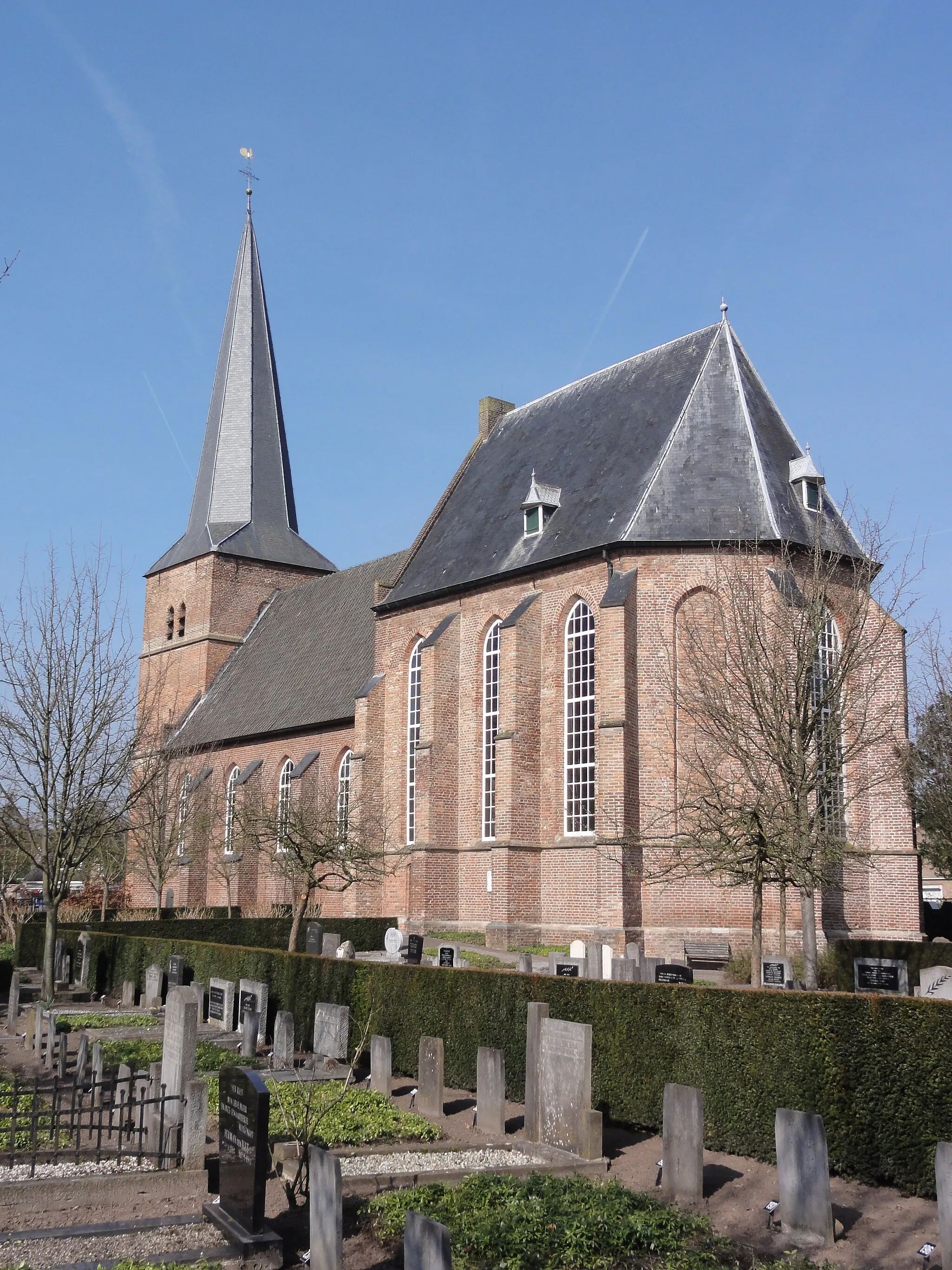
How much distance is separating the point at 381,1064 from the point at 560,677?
15.9 metres

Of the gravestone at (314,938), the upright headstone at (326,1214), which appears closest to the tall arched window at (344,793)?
the gravestone at (314,938)

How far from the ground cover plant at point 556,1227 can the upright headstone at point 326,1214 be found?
27.6 inches

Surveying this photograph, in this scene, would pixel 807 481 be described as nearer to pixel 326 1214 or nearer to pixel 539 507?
pixel 539 507

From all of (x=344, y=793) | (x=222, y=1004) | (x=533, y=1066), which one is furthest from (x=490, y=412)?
(x=533, y=1066)

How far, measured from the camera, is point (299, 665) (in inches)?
1607

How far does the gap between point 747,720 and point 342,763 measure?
1742 cm

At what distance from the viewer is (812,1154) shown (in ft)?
26.8

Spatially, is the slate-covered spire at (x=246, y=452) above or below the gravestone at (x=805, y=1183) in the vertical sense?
above

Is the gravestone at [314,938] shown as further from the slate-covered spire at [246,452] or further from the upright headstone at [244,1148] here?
the slate-covered spire at [246,452]

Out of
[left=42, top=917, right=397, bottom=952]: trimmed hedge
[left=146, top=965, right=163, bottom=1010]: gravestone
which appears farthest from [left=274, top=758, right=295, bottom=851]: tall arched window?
[left=146, top=965, right=163, bottom=1010]: gravestone

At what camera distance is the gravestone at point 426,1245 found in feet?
18.3

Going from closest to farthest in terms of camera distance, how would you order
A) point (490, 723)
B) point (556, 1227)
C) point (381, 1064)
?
1. point (556, 1227)
2. point (381, 1064)
3. point (490, 723)

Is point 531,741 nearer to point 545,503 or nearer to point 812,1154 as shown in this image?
point 545,503

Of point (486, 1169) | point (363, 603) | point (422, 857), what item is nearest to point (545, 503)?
point (422, 857)
